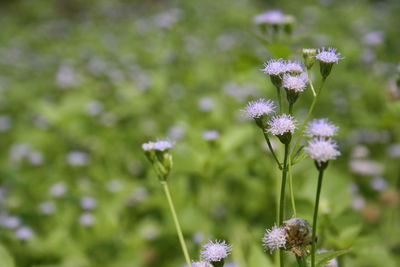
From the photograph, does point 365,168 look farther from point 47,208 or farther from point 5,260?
point 5,260

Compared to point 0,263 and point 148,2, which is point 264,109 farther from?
point 148,2

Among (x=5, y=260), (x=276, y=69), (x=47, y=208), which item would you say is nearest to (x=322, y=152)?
(x=276, y=69)

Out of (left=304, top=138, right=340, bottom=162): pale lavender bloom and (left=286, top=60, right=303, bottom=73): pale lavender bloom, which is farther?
(left=286, top=60, right=303, bottom=73): pale lavender bloom

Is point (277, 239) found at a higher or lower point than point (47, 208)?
lower

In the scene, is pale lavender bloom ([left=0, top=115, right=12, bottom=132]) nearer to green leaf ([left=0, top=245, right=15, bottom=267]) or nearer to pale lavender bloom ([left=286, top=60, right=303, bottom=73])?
green leaf ([left=0, top=245, right=15, bottom=267])

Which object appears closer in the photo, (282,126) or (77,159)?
→ (282,126)

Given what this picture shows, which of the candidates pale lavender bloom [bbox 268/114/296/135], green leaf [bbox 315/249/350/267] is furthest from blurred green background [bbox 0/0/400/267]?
pale lavender bloom [bbox 268/114/296/135]

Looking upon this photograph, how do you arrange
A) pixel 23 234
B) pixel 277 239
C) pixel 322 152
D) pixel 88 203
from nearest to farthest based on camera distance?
1. pixel 322 152
2. pixel 277 239
3. pixel 23 234
4. pixel 88 203
